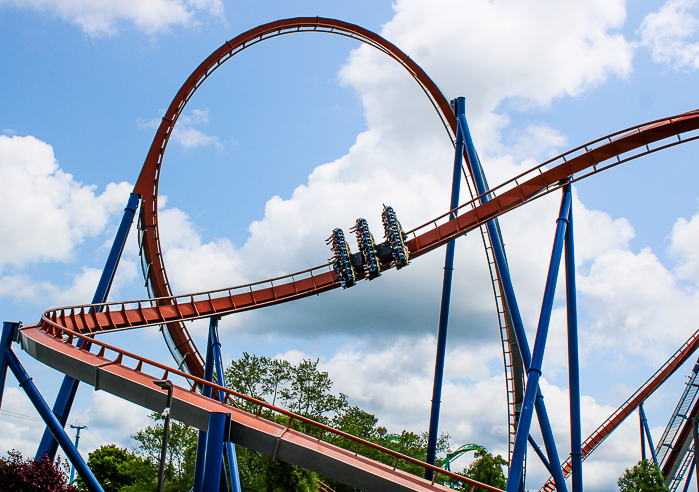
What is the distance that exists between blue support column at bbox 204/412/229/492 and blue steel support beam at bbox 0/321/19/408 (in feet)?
15.3

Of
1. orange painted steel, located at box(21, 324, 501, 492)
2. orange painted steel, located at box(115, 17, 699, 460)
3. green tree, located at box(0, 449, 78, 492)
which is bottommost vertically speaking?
green tree, located at box(0, 449, 78, 492)

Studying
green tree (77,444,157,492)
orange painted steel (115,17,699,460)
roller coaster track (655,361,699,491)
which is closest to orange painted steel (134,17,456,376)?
orange painted steel (115,17,699,460)

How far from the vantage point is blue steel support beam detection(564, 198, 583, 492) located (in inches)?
452

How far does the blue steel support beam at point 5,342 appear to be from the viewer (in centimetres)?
1000

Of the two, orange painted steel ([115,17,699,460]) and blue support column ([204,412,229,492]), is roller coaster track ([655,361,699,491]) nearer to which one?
orange painted steel ([115,17,699,460])

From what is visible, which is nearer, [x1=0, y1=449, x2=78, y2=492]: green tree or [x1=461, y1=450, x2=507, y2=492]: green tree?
[x1=0, y1=449, x2=78, y2=492]: green tree

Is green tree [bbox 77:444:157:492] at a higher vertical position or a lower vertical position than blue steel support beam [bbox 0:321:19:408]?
higher

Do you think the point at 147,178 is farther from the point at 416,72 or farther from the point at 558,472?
the point at 558,472

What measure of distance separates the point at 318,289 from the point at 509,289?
478 cm

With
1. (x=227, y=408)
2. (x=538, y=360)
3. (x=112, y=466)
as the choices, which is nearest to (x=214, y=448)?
(x=227, y=408)

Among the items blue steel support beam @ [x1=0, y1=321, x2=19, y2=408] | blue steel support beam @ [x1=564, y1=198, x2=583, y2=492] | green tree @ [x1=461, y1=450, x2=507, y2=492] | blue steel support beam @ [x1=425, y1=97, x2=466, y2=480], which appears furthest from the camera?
green tree @ [x1=461, y1=450, x2=507, y2=492]

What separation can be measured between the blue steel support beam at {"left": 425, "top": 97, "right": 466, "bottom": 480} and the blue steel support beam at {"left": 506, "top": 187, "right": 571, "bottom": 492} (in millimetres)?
2832

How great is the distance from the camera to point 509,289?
1248 centimetres

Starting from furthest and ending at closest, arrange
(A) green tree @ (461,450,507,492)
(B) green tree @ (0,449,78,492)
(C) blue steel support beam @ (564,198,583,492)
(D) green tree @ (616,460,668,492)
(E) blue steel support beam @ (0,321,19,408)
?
(A) green tree @ (461,450,507,492) < (D) green tree @ (616,460,668,492) < (C) blue steel support beam @ (564,198,583,492) < (E) blue steel support beam @ (0,321,19,408) < (B) green tree @ (0,449,78,492)
